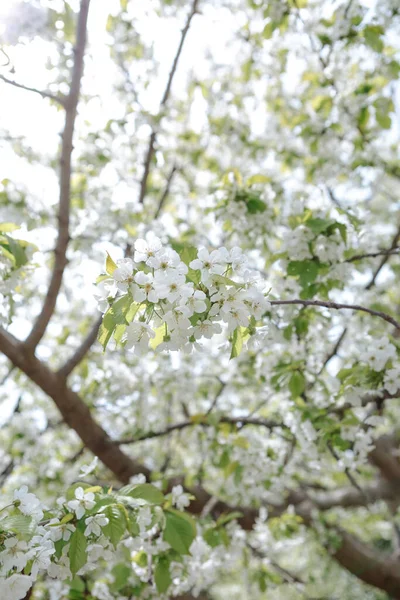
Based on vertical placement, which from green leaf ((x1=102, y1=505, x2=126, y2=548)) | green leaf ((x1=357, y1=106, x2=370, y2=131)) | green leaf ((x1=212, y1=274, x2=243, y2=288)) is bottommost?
green leaf ((x1=102, y1=505, x2=126, y2=548))

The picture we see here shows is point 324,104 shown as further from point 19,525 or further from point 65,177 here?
point 19,525

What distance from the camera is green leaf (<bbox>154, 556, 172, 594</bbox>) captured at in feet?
6.63

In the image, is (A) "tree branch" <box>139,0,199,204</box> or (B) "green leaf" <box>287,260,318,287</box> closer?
(B) "green leaf" <box>287,260,318,287</box>

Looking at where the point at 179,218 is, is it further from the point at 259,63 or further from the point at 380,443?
the point at 380,443

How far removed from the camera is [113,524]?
1.56 metres

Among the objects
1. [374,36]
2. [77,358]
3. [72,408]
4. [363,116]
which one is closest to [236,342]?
[77,358]

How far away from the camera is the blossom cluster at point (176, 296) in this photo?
51.8 inches

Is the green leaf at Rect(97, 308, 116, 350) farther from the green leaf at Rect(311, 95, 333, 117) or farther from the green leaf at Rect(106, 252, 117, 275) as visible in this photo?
the green leaf at Rect(311, 95, 333, 117)

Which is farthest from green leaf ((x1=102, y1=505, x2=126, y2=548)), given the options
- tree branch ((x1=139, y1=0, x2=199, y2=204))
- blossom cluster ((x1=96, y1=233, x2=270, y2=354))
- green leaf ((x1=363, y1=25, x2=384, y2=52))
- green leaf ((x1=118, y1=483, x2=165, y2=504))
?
green leaf ((x1=363, y1=25, x2=384, y2=52))

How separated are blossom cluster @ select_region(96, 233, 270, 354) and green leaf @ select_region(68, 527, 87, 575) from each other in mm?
649

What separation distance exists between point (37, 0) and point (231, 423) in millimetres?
2784

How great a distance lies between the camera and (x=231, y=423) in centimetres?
344

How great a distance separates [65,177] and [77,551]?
1990 mm

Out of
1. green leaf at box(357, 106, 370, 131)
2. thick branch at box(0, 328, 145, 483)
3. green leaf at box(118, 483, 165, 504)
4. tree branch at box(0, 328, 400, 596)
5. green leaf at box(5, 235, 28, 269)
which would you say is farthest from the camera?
green leaf at box(357, 106, 370, 131)
